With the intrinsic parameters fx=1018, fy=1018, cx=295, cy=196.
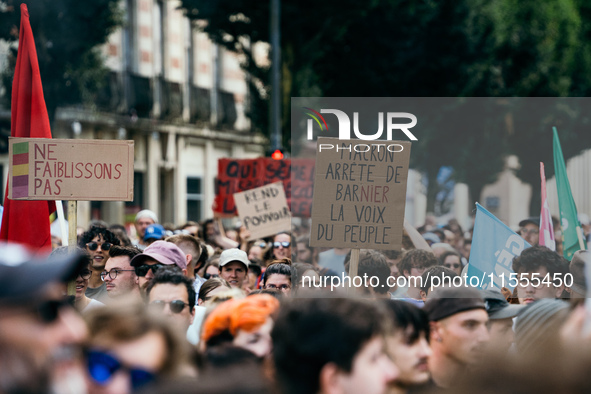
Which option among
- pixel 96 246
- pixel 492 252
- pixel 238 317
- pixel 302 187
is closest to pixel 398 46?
pixel 302 187

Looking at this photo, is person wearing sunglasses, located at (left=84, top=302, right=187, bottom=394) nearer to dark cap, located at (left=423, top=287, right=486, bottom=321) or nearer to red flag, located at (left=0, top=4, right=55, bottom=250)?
dark cap, located at (left=423, top=287, right=486, bottom=321)

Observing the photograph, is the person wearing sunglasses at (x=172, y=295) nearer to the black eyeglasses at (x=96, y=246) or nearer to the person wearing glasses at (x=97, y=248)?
the person wearing glasses at (x=97, y=248)

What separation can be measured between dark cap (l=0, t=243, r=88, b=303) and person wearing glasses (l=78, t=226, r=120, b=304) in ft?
11.9

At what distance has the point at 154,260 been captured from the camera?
5.81 meters

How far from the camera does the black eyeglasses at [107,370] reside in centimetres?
264

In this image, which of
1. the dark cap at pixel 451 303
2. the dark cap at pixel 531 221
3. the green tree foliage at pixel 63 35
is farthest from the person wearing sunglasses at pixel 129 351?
the green tree foliage at pixel 63 35

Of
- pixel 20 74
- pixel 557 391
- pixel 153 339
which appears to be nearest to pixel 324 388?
pixel 153 339

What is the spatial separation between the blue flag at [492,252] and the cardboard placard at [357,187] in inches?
26.4

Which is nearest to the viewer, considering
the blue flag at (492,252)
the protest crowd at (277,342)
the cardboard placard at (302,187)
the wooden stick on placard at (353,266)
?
the protest crowd at (277,342)

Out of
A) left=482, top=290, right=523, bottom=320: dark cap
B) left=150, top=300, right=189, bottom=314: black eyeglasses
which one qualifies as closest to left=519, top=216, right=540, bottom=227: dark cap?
left=482, top=290, right=523, bottom=320: dark cap

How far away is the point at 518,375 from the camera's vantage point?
237 centimetres

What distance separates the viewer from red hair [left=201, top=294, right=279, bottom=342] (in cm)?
349

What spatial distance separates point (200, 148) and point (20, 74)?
23418 mm

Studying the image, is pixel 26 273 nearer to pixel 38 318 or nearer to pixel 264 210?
pixel 38 318
